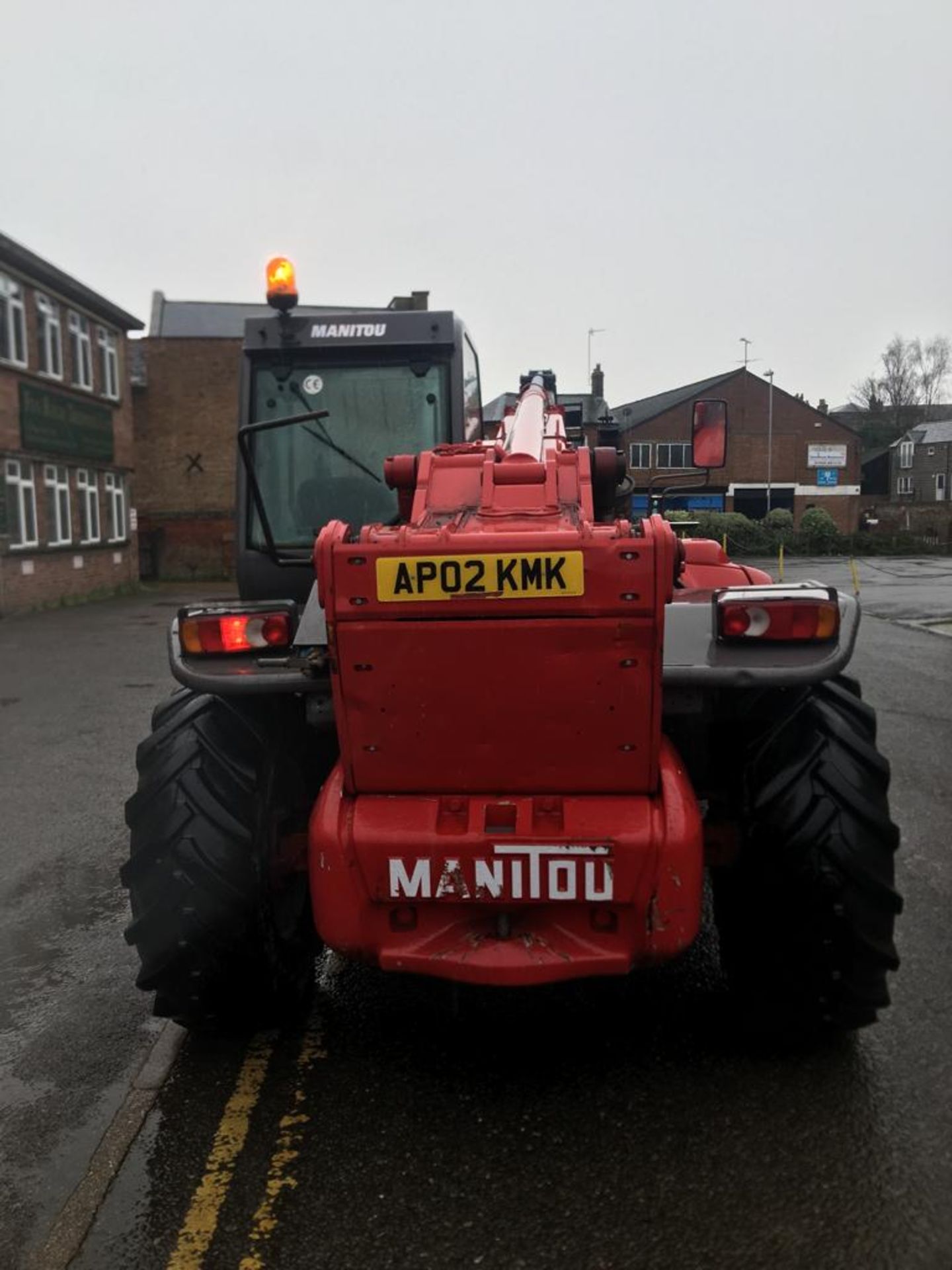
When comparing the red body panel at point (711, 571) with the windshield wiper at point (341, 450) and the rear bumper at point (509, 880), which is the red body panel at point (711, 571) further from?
the windshield wiper at point (341, 450)

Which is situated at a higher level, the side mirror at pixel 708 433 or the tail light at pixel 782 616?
the side mirror at pixel 708 433

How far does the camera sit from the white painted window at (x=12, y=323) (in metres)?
20.1

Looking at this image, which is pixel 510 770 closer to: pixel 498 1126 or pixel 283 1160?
pixel 498 1126

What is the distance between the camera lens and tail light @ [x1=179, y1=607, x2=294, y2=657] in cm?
316

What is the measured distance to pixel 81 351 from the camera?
24.1 meters

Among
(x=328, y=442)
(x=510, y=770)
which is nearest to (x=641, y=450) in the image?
(x=328, y=442)

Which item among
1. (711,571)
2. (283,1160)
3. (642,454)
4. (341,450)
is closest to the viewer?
(283,1160)

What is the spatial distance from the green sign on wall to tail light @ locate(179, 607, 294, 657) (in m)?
19.7

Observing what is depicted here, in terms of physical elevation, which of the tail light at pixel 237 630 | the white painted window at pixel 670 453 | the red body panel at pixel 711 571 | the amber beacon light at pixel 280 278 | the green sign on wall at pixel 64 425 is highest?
the white painted window at pixel 670 453

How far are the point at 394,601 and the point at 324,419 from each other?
3243mm

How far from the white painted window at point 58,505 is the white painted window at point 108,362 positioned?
11.2 ft

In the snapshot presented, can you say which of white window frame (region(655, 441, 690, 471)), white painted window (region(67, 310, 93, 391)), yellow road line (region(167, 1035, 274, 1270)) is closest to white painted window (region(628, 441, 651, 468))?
white window frame (region(655, 441, 690, 471))

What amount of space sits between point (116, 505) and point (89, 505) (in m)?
1.79

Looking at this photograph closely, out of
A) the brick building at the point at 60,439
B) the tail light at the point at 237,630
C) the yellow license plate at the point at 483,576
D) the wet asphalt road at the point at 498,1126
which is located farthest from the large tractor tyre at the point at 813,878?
the brick building at the point at 60,439
